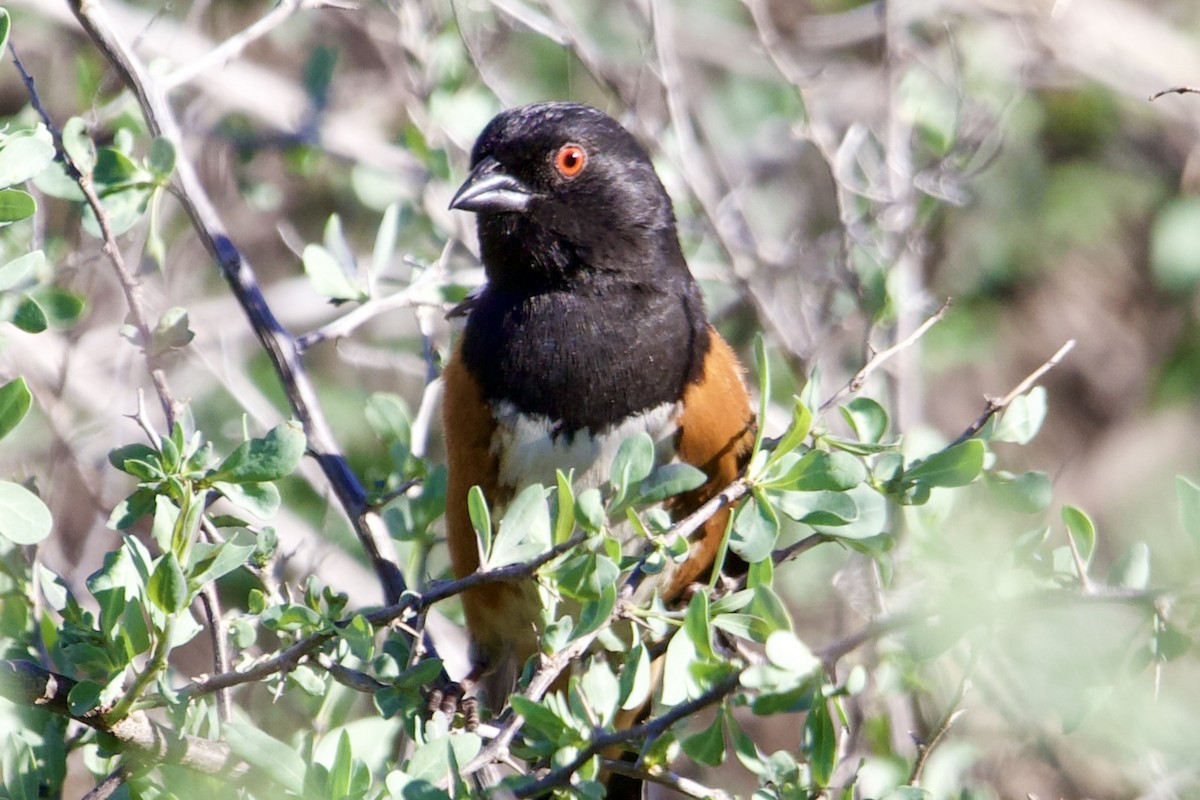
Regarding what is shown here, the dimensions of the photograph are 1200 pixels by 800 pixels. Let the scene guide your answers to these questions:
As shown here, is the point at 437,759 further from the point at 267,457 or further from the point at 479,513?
the point at 267,457

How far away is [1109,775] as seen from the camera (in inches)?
152

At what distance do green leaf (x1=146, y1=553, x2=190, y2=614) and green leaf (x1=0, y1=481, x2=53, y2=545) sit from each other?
0.16 meters

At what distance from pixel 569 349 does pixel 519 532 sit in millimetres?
979

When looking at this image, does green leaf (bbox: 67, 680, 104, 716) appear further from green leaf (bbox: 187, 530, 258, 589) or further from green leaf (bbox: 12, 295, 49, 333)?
green leaf (bbox: 12, 295, 49, 333)

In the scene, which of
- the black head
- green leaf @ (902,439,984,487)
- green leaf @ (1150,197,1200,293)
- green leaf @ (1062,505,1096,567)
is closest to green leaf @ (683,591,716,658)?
green leaf @ (902,439,984,487)

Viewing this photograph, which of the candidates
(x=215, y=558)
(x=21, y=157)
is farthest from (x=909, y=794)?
(x=21, y=157)

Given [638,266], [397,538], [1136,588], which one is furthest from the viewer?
[638,266]

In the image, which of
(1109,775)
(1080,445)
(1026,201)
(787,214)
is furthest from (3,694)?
(1080,445)

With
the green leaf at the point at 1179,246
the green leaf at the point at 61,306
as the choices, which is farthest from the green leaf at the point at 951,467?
the green leaf at the point at 1179,246

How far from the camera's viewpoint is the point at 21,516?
174 centimetres

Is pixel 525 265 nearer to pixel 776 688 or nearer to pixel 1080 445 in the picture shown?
pixel 776 688

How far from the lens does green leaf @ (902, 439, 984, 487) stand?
1903 mm

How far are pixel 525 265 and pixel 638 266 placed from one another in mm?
242

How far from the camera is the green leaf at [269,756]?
1.71 meters
